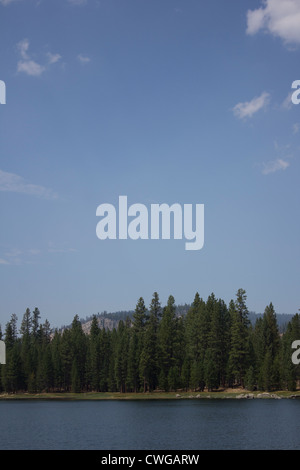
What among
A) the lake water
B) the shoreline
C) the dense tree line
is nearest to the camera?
the lake water

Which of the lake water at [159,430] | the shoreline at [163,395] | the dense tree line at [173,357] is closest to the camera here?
the lake water at [159,430]

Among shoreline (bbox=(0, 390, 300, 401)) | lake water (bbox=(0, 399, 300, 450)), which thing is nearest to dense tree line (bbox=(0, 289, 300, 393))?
shoreline (bbox=(0, 390, 300, 401))

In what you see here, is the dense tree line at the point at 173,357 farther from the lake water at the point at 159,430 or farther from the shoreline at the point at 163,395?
the lake water at the point at 159,430

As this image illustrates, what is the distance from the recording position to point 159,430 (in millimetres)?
57344

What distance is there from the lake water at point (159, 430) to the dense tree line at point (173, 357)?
40.8 m

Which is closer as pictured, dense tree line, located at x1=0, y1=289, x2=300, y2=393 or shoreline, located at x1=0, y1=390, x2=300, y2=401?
shoreline, located at x1=0, y1=390, x2=300, y2=401

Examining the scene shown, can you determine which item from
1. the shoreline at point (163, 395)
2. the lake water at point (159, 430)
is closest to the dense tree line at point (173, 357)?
the shoreline at point (163, 395)

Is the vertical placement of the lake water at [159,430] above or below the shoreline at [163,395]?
above

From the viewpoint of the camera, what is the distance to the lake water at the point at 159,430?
47875mm

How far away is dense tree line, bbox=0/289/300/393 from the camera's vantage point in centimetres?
12025

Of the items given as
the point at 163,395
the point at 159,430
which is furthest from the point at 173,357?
the point at 159,430

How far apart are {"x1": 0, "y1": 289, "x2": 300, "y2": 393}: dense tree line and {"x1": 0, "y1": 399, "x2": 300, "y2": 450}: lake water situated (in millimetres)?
40796

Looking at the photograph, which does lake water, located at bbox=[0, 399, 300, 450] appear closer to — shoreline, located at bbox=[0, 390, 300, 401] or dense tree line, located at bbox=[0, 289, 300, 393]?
shoreline, located at bbox=[0, 390, 300, 401]
